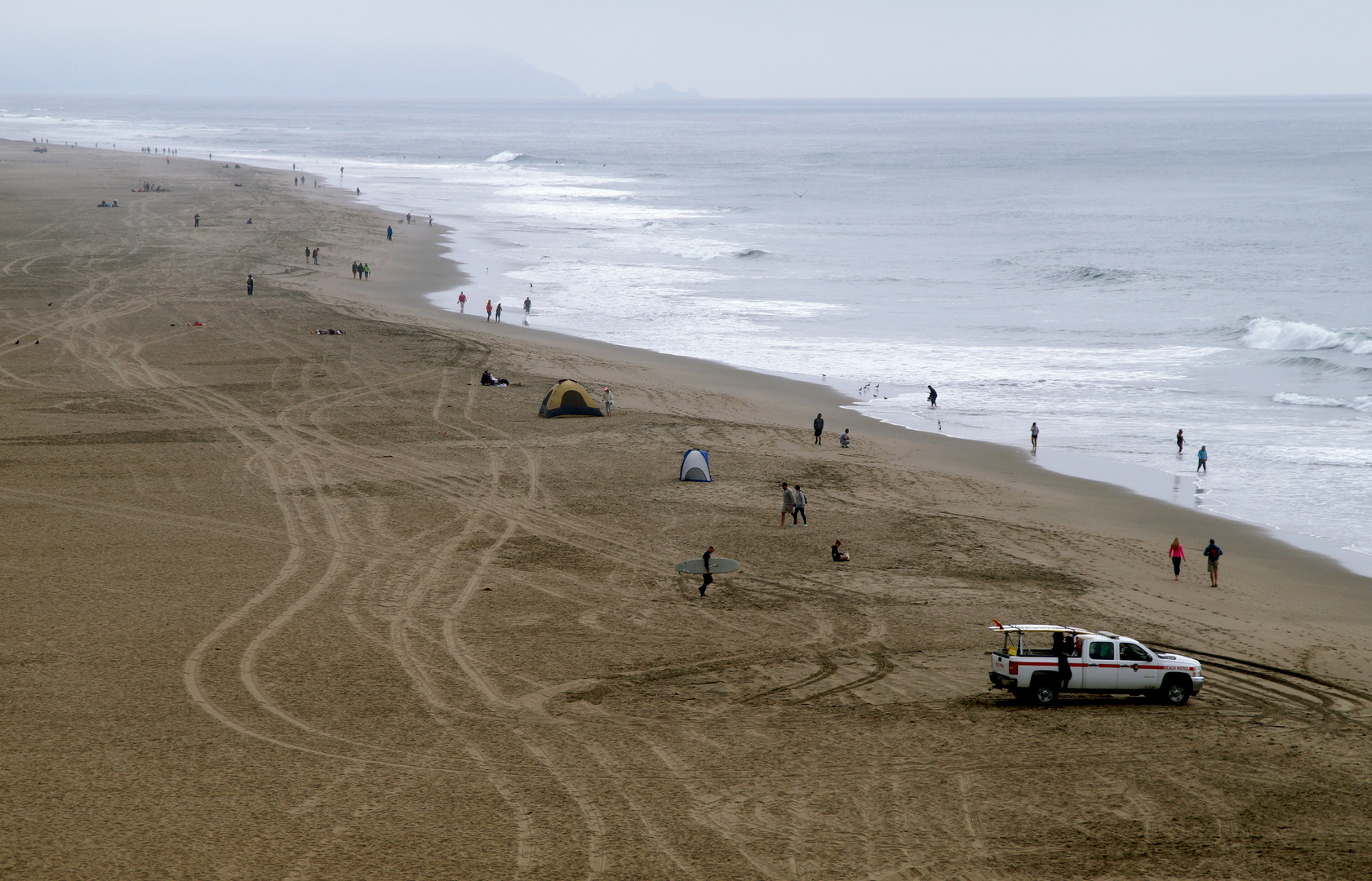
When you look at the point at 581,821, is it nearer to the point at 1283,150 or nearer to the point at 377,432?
the point at 377,432

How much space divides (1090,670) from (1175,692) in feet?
3.77

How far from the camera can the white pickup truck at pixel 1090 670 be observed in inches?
560

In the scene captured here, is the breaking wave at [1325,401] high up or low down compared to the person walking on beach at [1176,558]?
up

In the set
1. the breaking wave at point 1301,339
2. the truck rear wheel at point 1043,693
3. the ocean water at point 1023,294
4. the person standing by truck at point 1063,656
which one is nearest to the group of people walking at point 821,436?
the ocean water at point 1023,294

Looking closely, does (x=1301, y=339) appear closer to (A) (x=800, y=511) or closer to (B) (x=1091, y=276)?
(B) (x=1091, y=276)

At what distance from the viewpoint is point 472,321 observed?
4341 centimetres

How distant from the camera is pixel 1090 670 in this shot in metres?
14.4

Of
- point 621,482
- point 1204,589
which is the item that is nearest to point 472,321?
point 621,482

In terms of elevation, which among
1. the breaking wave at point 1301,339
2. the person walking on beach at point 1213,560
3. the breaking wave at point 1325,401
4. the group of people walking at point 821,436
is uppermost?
the breaking wave at point 1301,339

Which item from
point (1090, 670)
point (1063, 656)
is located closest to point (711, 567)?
point (1063, 656)

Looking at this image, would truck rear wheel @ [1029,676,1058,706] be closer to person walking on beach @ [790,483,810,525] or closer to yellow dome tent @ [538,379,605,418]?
person walking on beach @ [790,483,810,525]

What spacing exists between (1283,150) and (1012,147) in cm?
3980

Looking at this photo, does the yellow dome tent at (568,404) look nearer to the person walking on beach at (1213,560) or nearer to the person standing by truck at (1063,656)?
the person walking on beach at (1213,560)

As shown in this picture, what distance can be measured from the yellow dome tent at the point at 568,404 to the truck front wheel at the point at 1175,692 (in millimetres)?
18482
